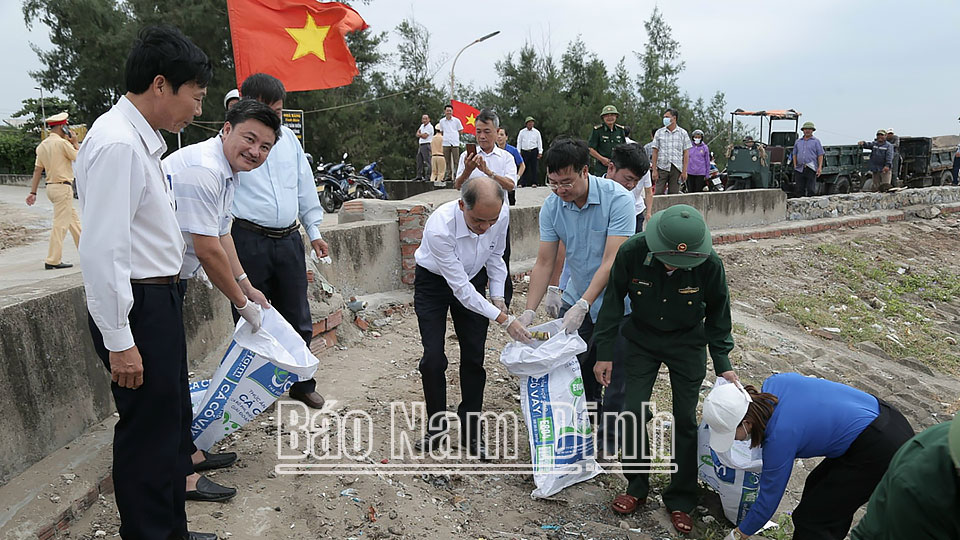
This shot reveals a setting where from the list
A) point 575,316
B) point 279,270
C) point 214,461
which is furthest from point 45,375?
point 575,316

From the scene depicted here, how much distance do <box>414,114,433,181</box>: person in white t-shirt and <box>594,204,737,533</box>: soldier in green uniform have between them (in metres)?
11.1

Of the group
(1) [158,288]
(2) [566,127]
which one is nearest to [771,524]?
(1) [158,288]

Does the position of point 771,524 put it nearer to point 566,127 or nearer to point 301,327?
point 301,327

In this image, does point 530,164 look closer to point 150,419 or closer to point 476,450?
point 476,450

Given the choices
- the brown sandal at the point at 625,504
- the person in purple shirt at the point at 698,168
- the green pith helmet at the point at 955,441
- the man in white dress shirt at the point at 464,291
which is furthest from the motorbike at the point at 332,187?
the green pith helmet at the point at 955,441

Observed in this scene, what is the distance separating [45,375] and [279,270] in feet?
3.42

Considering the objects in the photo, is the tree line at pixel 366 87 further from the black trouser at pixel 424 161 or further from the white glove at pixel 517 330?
the white glove at pixel 517 330

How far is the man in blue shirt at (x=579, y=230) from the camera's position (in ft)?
10.7

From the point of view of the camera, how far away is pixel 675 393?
302 centimetres

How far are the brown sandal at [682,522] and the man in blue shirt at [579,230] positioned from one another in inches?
36.5

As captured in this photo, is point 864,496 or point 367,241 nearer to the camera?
point 864,496

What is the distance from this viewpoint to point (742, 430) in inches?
102

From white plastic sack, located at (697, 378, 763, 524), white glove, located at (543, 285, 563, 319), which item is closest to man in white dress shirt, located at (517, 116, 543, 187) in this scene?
white glove, located at (543, 285, 563, 319)

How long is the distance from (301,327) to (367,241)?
2.21 metres
